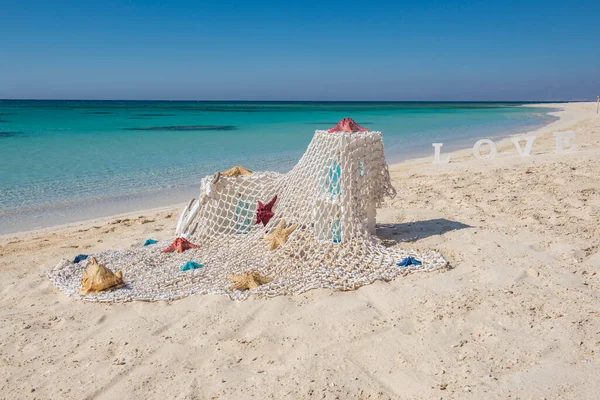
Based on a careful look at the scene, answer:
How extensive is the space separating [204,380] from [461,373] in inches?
51.1

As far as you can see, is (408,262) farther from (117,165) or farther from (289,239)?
(117,165)

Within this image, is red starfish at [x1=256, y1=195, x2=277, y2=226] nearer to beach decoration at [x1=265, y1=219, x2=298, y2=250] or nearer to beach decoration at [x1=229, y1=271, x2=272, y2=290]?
beach decoration at [x1=265, y1=219, x2=298, y2=250]

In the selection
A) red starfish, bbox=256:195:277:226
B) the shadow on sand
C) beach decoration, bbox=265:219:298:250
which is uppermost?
red starfish, bbox=256:195:277:226

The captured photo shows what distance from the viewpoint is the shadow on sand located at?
464cm

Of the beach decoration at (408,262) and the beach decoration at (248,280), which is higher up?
the beach decoration at (408,262)

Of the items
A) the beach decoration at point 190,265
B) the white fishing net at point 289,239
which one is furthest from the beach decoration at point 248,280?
the beach decoration at point 190,265

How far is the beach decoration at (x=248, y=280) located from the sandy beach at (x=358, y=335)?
20 centimetres

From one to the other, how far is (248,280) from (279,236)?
71cm

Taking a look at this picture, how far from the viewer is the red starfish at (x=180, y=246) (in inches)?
179

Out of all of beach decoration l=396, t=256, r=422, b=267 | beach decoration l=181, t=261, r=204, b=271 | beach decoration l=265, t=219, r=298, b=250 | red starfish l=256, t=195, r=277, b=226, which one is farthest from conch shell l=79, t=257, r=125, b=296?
beach decoration l=396, t=256, r=422, b=267

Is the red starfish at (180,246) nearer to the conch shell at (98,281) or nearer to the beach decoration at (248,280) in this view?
the conch shell at (98,281)

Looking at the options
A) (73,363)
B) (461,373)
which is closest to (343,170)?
(461,373)

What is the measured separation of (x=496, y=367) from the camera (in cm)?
245

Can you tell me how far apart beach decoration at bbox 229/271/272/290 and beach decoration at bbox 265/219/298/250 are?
495 millimetres
